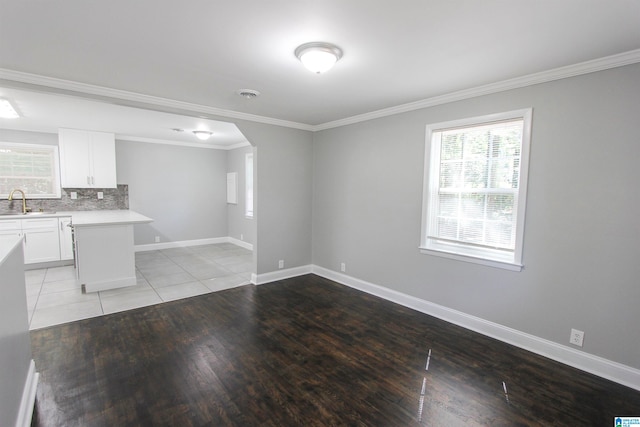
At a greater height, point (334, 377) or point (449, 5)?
point (449, 5)

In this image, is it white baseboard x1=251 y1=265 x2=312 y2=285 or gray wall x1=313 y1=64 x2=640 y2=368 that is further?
white baseboard x1=251 y1=265 x2=312 y2=285

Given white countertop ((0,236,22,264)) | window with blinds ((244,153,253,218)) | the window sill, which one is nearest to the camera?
white countertop ((0,236,22,264))

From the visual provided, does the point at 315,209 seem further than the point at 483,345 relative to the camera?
Yes

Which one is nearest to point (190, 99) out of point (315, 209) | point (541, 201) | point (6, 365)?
point (315, 209)

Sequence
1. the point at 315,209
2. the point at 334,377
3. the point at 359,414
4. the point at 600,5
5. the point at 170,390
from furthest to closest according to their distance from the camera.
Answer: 1. the point at 315,209
2. the point at 334,377
3. the point at 170,390
4. the point at 359,414
5. the point at 600,5

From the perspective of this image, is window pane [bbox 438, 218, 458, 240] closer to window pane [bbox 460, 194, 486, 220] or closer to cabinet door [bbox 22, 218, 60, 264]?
window pane [bbox 460, 194, 486, 220]

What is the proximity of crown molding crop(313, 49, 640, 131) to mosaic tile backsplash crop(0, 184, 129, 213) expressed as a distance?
542 cm

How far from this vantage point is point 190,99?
136 inches

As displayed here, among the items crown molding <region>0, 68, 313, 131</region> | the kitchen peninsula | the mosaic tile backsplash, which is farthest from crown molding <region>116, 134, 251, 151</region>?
the kitchen peninsula

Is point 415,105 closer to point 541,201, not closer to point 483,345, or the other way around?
point 541,201

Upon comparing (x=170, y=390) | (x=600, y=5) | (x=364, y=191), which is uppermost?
(x=600, y=5)

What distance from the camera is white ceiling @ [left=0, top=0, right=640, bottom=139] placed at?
1693mm

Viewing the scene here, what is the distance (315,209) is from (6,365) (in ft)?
13.0

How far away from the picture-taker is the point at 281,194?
Answer: 470cm
